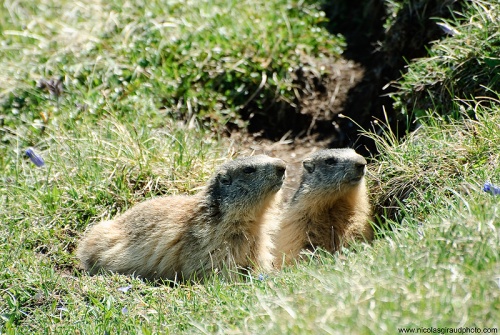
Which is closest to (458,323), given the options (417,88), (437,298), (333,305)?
(437,298)

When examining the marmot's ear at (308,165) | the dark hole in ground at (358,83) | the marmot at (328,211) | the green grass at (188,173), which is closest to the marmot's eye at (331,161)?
the marmot at (328,211)

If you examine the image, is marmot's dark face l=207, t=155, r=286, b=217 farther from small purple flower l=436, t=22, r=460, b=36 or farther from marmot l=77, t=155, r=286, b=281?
small purple flower l=436, t=22, r=460, b=36

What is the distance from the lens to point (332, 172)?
22.3 ft

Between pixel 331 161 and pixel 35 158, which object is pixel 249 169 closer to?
pixel 331 161

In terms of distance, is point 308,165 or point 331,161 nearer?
point 331,161

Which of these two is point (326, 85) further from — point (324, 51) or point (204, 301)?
point (204, 301)

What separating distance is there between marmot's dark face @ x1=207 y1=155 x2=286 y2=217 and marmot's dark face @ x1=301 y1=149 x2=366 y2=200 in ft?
1.68

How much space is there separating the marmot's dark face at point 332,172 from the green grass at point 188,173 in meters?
0.38

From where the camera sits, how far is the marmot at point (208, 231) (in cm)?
637

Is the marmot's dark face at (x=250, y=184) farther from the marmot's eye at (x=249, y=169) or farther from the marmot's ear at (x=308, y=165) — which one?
the marmot's ear at (x=308, y=165)

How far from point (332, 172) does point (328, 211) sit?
0.39 m

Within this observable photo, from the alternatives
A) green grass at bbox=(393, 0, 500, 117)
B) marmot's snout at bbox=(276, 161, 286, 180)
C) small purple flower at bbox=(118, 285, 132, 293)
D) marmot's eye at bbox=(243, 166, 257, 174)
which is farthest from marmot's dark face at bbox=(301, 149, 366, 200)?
small purple flower at bbox=(118, 285, 132, 293)

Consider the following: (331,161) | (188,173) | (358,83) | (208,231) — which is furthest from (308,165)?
(358,83)

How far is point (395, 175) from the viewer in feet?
22.4
